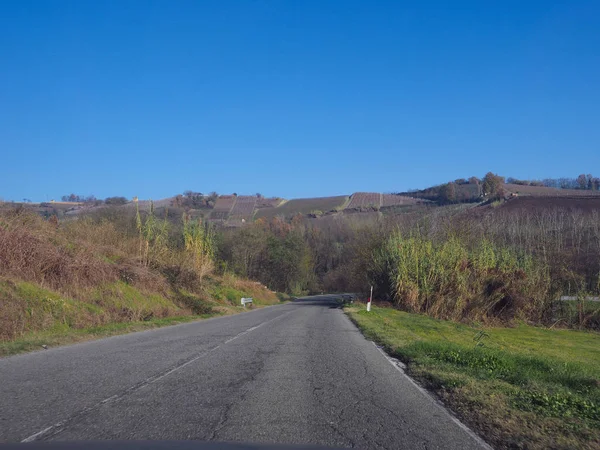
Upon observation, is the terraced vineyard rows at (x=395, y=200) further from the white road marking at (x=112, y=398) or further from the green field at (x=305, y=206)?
the white road marking at (x=112, y=398)

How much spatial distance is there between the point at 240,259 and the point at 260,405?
6594 cm

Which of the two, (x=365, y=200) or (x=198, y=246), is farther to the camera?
(x=365, y=200)

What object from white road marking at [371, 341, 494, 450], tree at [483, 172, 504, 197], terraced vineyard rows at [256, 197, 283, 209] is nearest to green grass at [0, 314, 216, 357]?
white road marking at [371, 341, 494, 450]

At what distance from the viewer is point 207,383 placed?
8547 millimetres

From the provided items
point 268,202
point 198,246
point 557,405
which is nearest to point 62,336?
point 557,405

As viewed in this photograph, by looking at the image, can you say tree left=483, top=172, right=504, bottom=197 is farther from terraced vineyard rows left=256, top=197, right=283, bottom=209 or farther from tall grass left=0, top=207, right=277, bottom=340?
tall grass left=0, top=207, right=277, bottom=340

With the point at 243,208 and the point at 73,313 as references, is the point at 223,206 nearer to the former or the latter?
the point at 243,208

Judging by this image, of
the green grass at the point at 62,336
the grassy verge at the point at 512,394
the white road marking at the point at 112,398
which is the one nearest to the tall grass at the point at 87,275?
the green grass at the point at 62,336

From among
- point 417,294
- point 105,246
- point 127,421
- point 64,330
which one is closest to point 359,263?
point 417,294

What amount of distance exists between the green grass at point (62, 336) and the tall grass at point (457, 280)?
20054 mm

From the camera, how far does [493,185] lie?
317 ft

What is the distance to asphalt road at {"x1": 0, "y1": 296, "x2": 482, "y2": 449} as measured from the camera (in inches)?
224

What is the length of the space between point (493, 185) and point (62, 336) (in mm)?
93252

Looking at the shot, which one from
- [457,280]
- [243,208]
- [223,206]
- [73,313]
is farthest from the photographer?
[243,208]
